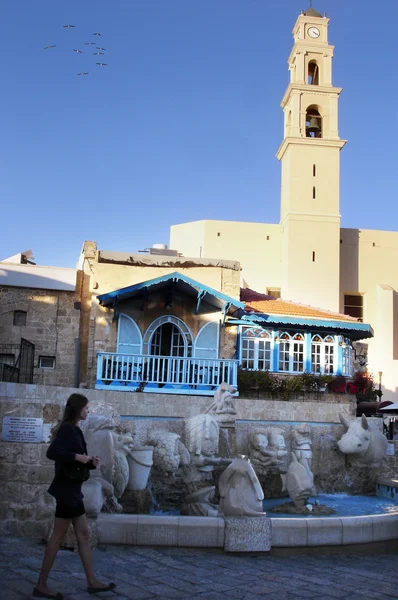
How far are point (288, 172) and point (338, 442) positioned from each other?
89.4ft

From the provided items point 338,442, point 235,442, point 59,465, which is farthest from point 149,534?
point 338,442

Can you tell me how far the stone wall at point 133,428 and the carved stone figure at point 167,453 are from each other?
1.55 ft

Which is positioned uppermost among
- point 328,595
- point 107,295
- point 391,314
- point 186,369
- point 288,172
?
point 288,172

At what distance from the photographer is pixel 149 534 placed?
715cm

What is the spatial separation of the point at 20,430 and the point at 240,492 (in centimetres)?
269

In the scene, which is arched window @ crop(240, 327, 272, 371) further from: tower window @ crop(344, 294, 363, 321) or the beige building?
tower window @ crop(344, 294, 363, 321)

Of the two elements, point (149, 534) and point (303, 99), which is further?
point (303, 99)

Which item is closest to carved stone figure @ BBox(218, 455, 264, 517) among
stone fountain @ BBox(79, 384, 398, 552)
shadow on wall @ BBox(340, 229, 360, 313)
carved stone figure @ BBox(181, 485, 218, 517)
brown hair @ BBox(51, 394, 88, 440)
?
stone fountain @ BBox(79, 384, 398, 552)

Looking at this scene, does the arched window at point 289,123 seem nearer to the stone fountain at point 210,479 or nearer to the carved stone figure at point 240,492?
the stone fountain at point 210,479

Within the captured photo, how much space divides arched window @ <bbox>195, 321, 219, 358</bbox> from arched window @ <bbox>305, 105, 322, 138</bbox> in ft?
72.3

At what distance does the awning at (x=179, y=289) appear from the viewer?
61.6 feet

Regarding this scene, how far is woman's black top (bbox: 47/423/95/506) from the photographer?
545 cm

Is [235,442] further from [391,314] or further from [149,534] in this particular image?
[391,314]

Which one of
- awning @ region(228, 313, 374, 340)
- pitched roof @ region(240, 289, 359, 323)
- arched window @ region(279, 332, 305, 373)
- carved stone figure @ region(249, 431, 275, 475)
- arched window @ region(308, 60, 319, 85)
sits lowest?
carved stone figure @ region(249, 431, 275, 475)
